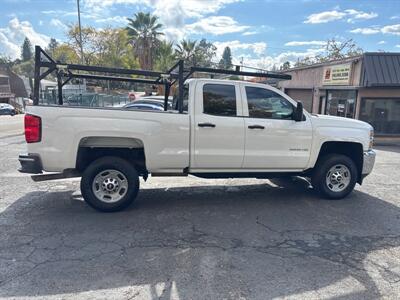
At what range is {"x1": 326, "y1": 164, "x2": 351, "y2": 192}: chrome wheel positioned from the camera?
5.86m

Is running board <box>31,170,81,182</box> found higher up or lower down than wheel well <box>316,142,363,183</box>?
lower down

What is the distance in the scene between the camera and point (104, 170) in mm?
4938

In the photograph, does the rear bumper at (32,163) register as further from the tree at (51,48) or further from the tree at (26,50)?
the tree at (26,50)

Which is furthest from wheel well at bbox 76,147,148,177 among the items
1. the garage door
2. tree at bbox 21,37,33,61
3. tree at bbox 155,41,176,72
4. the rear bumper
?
tree at bbox 21,37,33,61

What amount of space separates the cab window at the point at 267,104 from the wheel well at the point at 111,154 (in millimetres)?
1909

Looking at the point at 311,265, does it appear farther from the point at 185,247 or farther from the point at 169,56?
the point at 169,56

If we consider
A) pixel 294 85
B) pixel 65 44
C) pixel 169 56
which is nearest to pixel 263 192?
pixel 294 85

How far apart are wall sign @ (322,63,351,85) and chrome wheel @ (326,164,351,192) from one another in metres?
11.7

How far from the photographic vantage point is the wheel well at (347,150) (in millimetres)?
5891

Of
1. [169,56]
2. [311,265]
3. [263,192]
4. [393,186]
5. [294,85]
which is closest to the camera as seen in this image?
[311,265]

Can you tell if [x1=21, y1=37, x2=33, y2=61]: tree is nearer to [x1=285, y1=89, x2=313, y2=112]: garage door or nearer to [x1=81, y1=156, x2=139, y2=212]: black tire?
[x1=285, y1=89, x2=313, y2=112]: garage door

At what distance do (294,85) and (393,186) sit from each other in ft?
52.4

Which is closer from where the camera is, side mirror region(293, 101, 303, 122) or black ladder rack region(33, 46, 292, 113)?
black ladder rack region(33, 46, 292, 113)

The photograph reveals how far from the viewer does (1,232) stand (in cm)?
427
